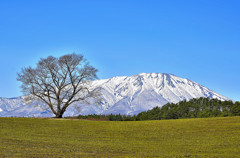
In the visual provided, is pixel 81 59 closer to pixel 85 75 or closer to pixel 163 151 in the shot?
pixel 85 75

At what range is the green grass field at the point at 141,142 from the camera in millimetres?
23062

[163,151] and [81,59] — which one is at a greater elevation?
[81,59]

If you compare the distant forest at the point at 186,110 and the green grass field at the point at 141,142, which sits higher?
the distant forest at the point at 186,110

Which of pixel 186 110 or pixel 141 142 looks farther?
pixel 186 110

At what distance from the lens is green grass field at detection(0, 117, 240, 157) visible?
908 inches

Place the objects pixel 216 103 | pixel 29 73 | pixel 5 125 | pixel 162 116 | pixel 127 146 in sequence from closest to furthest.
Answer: pixel 127 146
pixel 5 125
pixel 29 73
pixel 162 116
pixel 216 103

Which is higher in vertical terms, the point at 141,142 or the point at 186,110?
the point at 186,110

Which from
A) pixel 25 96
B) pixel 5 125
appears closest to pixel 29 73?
pixel 25 96

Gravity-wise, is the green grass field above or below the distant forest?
below

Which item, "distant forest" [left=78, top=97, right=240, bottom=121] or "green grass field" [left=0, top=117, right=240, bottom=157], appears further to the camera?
"distant forest" [left=78, top=97, right=240, bottom=121]

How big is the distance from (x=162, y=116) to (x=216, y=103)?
14.5 meters

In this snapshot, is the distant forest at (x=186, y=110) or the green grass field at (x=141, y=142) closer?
the green grass field at (x=141, y=142)

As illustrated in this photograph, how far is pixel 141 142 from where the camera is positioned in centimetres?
3052

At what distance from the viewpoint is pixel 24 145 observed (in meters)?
25.8
